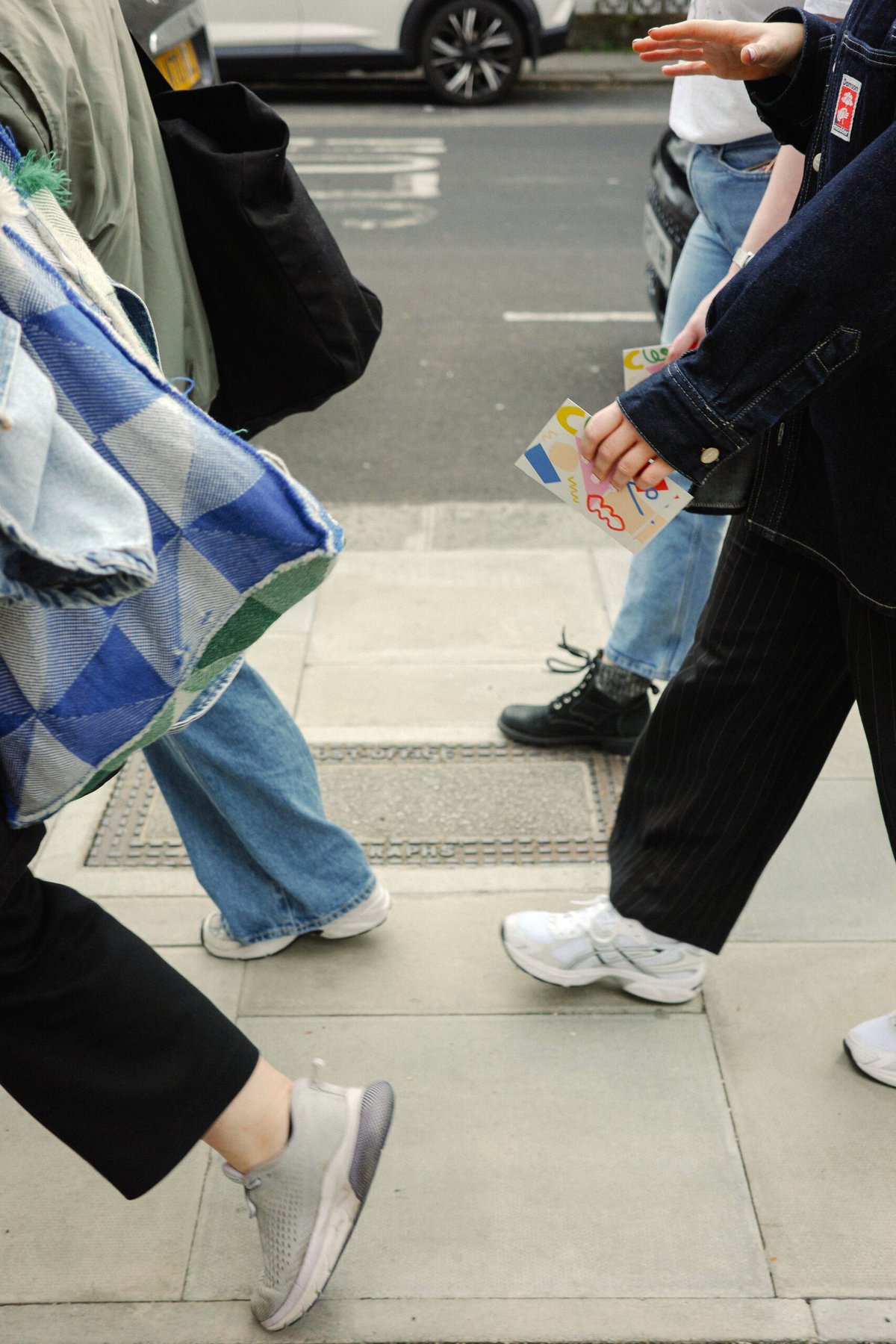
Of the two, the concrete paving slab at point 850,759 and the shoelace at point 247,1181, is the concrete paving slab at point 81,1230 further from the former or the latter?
the concrete paving slab at point 850,759

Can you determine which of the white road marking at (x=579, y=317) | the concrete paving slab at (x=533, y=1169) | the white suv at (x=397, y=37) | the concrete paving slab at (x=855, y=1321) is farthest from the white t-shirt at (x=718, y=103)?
the white suv at (x=397, y=37)

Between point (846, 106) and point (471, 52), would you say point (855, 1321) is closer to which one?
point (846, 106)

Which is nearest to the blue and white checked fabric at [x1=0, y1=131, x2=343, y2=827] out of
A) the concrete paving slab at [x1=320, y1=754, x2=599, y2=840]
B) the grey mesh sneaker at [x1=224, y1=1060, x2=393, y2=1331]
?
the grey mesh sneaker at [x1=224, y1=1060, x2=393, y2=1331]

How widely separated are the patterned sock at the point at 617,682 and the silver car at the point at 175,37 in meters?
1.50

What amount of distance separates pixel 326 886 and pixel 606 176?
8.25m

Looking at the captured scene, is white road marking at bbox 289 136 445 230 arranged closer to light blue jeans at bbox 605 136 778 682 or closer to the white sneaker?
light blue jeans at bbox 605 136 778 682

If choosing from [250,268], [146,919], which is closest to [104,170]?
[250,268]

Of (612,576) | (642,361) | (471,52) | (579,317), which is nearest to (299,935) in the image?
(642,361)

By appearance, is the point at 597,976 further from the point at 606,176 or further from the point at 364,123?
the point at 364,123

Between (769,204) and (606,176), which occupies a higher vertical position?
(769,204)

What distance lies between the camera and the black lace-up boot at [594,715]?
9.58ft

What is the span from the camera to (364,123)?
1105cm

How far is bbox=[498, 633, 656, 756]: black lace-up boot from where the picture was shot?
2920 mm

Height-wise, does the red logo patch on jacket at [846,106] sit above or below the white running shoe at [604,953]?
above
